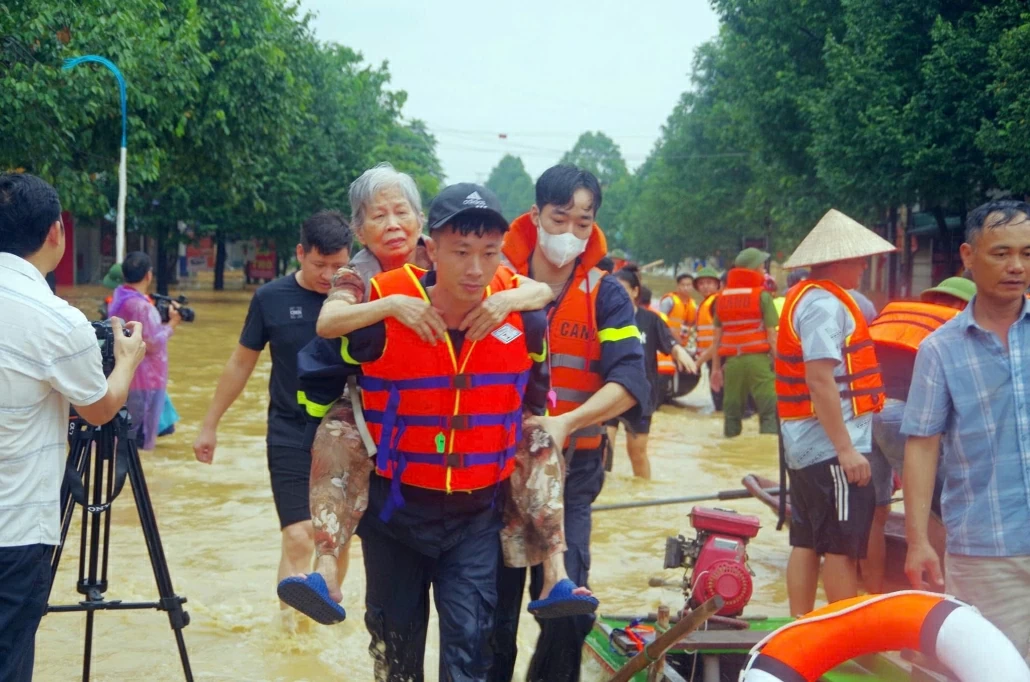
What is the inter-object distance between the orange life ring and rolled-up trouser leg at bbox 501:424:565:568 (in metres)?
0.78

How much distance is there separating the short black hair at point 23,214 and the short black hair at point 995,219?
10.5ft

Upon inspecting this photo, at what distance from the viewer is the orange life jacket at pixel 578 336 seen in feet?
16.1

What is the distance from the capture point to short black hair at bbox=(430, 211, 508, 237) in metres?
3.68

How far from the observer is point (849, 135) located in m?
23.1

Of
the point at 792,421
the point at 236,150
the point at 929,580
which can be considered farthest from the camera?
the point at 236,150

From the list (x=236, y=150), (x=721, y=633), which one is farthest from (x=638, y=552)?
(x=236, y=150)

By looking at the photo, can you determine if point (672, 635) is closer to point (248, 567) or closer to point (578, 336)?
point (578, 336)

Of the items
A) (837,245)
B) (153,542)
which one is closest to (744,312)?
(837,245)

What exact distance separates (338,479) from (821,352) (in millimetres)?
2708

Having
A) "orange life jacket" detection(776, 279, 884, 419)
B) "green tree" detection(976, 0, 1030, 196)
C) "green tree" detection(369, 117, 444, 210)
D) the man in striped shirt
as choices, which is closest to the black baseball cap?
the man in striped shirt

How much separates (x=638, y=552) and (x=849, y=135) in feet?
52.8

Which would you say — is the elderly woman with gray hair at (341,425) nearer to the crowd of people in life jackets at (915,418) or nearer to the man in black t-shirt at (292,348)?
the crowd of people in life jackets at (915,418)

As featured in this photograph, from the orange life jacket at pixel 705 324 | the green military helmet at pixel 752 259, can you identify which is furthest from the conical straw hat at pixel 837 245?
the orange life jacket at pixel 705 324

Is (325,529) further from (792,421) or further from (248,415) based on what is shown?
(248,415)
